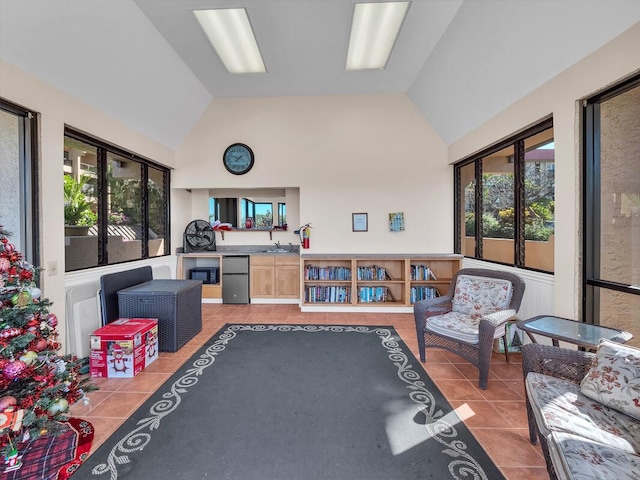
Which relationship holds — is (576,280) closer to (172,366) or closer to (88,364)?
(172,366)

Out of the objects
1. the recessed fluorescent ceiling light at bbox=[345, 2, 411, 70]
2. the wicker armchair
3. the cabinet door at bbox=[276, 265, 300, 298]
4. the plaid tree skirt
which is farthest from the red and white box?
the recessed fluorescent ceiling light at bbox=[345, 2, 411, 70]

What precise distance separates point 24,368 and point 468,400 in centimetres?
289

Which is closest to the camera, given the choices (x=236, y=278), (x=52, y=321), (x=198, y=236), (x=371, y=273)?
(x=52, y=321)

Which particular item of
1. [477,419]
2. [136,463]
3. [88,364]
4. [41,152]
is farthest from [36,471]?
[477,419]

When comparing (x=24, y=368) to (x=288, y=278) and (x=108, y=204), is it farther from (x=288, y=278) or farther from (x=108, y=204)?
(x=288, y=278)

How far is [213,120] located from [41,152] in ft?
8.69

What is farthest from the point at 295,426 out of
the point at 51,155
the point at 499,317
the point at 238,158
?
the point at 238,158

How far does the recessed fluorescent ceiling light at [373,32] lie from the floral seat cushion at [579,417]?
11.1 feet

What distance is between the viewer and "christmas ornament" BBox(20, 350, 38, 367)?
4.69 ft

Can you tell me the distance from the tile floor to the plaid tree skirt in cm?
9

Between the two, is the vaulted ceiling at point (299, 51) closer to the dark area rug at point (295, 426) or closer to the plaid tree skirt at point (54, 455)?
the plaid tree skirt at point (54, 455)

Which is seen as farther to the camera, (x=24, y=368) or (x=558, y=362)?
(x=558, y=362)

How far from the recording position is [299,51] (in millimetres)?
3348

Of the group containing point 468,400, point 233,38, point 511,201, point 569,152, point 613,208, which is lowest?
point 468,400
